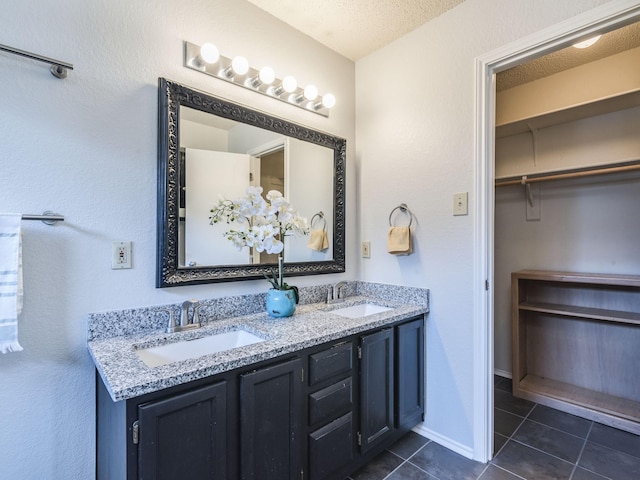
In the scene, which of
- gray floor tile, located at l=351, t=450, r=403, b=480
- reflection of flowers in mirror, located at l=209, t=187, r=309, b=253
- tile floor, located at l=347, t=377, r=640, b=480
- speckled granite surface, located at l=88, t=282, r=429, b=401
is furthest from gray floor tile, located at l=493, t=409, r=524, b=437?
reflection of flowers in mirror, located at l=209, t=187, r=309, b=253

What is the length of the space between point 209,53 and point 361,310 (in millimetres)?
1596

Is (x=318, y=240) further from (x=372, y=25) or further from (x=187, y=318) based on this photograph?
(x=372, y=25)

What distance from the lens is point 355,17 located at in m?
1.79

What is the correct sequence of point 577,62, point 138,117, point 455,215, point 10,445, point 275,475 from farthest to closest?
point 577,62
point 455,215
point 138,117
point 275,475
point 10,445

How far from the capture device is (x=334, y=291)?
6.54 feet

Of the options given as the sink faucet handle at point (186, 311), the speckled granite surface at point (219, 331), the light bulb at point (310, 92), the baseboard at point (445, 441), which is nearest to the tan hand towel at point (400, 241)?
the speckled granite surface at point (219, 331)

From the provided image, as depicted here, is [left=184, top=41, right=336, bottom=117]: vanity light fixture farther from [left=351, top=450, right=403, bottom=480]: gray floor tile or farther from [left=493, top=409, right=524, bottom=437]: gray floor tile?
[left=493, top=409, right=524, bottom=437]: gray floor tile

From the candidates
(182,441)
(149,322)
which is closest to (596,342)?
(182,441)

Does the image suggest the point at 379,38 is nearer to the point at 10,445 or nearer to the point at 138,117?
the point at 138,117

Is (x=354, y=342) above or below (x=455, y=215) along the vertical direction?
below

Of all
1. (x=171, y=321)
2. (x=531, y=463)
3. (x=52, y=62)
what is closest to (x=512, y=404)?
(x=531, y=463)

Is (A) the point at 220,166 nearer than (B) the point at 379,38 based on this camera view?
Yes

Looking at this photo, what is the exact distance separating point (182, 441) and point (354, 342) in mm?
779

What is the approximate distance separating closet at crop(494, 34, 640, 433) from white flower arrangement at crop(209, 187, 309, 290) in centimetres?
182
